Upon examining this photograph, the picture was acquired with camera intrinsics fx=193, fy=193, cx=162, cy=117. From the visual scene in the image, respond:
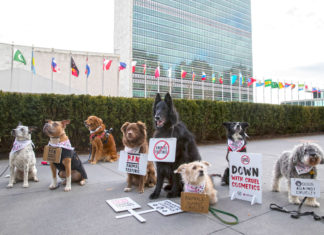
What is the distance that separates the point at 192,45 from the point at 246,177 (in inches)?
4186

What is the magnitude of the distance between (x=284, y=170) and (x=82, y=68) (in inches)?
1053

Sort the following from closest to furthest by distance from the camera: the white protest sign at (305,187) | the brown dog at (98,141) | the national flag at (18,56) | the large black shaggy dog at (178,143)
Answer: the white protest sign at (305,187) < the large black shaggy dog at (178,143) < the brown dog at (98,141) < the national flag at (18,56)

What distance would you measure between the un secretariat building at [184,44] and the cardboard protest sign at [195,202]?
68.7m

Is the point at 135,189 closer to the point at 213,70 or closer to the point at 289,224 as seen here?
the point at 289,224

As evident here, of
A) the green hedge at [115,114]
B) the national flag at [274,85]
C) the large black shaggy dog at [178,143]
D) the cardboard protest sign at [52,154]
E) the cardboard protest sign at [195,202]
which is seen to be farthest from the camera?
the national flag at [274,85]

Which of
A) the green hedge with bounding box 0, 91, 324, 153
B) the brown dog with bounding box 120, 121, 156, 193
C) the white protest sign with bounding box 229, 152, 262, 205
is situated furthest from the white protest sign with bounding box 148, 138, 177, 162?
the green hedge with bounding box 0, 91, 324, 153

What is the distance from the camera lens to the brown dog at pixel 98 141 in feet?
20.3

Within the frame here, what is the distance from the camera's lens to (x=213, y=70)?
105500mm

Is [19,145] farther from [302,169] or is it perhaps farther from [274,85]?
[274,85]

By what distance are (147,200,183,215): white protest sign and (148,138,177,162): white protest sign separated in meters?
0.64

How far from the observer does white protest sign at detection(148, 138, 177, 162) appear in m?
3.08

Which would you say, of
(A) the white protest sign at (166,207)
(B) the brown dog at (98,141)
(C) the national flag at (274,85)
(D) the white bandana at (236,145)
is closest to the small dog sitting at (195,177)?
(A) the white protest sign at (166,207)

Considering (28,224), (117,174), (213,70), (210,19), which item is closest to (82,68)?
(117,174)

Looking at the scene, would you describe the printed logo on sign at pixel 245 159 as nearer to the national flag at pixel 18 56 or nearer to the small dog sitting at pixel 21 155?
the small dog sitting at pixel 21 155
